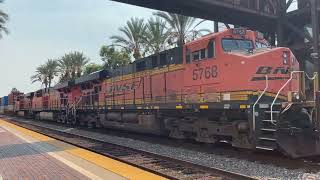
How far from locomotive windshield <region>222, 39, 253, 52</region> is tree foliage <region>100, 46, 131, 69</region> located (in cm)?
4431

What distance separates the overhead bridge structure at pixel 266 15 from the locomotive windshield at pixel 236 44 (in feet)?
45.4

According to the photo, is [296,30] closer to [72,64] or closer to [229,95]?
[229,95]

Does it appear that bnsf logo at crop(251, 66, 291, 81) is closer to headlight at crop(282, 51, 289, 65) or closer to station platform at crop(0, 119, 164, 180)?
headlight at crop(282, 51, 289, 65)

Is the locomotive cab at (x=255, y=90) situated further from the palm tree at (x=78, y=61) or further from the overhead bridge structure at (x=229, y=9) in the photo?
the palm tree at (x=78, y=61)

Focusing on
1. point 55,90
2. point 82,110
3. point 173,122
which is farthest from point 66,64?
point 173,122

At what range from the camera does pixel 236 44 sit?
12.5 meters

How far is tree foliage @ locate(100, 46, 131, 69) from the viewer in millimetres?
57241

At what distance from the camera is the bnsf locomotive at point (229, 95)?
1051 centimetres

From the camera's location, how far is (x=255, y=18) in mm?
30797

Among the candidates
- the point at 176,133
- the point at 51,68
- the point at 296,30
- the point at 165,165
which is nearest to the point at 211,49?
the point at 176,133

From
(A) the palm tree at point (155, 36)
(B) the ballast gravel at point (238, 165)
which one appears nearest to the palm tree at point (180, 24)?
(A) the palm tree at point (155, 36)

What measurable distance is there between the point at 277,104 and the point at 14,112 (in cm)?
5357

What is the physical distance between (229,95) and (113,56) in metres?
48.7

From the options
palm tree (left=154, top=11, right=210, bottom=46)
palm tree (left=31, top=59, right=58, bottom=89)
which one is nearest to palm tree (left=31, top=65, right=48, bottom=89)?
palm tree (left=31, top=59, right=58, bottom=89)
